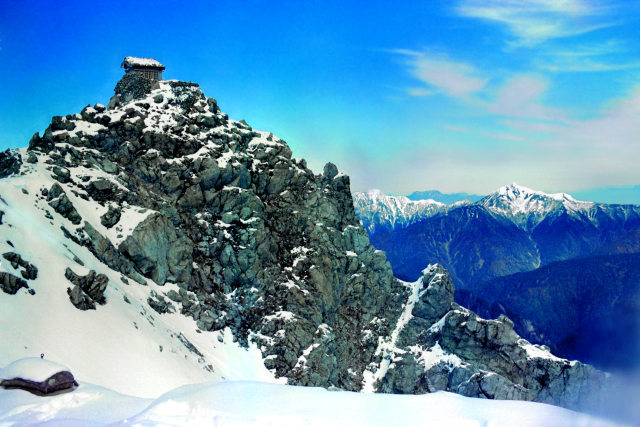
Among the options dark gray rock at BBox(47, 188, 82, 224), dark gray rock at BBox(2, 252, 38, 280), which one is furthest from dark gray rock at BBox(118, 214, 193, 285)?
dark gray rock at BBox(2, 252, 38, 280)

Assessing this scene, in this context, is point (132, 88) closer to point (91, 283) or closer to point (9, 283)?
point (91, 283)

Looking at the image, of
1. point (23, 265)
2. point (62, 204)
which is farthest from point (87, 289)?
point (62, 204)

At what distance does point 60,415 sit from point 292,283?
254ft

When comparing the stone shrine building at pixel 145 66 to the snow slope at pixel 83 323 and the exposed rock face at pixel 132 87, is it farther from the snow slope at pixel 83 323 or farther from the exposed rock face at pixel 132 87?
the snow slope at pixel 83 323

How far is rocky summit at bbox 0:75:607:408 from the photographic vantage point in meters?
68.6

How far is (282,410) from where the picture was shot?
14.2 m

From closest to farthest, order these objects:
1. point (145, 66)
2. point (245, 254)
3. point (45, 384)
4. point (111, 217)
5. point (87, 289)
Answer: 1. point (45, 384)
2. point (87, 289)
3. point (111, 217)
4. point (245, 254)
5. point (145, 66)

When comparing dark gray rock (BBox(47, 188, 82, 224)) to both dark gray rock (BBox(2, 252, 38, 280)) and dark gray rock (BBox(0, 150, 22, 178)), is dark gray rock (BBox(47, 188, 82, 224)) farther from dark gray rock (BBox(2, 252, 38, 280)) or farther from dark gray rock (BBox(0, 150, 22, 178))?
dark gray rock (BBox(2, 252, 38, 280))

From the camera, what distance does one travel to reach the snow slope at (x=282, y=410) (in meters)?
13.3

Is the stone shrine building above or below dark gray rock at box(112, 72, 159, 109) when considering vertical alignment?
above

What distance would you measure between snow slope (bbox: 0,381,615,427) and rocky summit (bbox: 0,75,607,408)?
3829cm

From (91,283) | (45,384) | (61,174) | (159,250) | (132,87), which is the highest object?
(132,87)

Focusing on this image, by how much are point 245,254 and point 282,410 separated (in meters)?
77.1

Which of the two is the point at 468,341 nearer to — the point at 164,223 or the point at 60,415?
the point at 164,223
